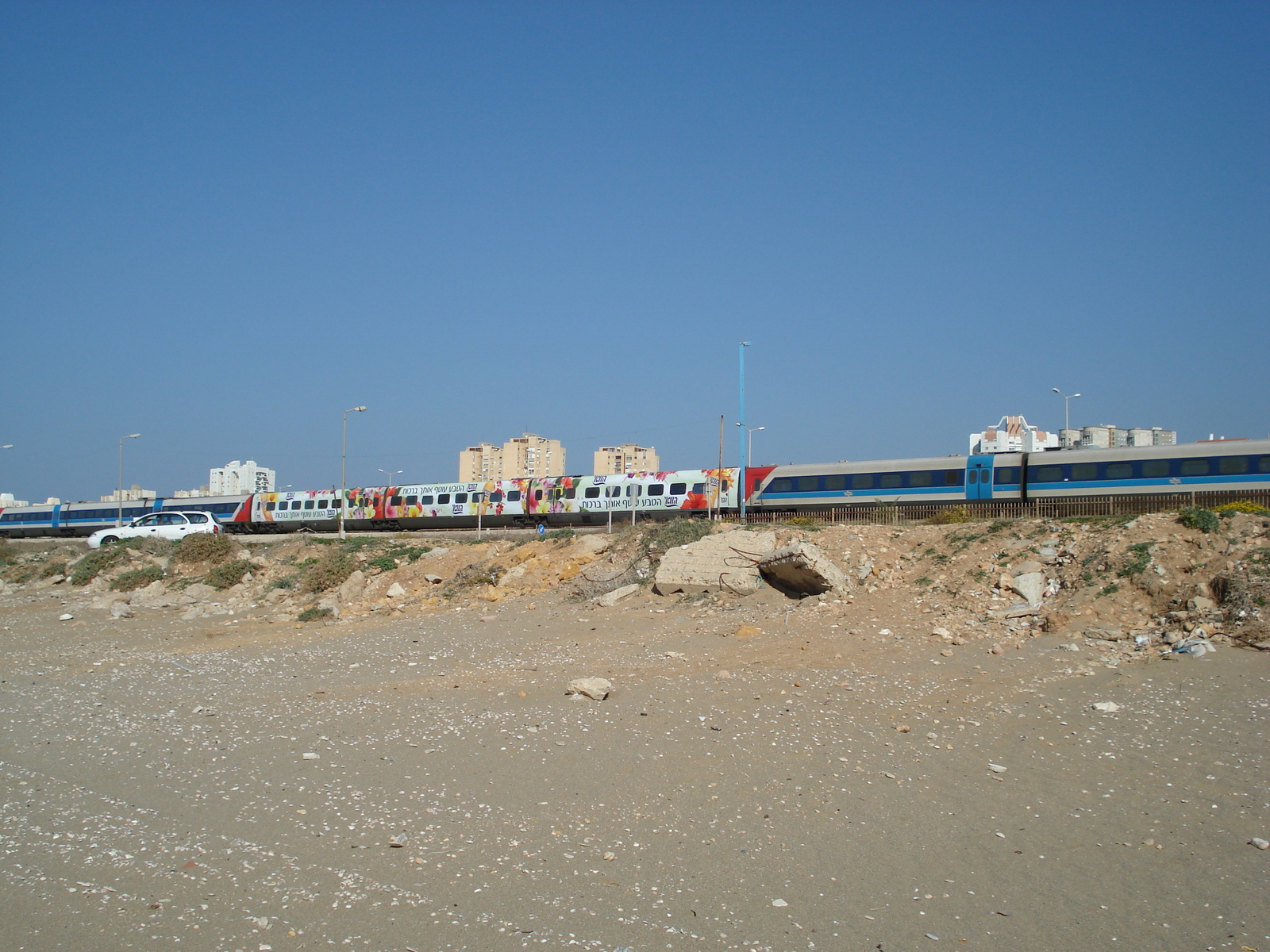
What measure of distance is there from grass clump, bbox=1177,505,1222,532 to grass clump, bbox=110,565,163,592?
21908 millimetres

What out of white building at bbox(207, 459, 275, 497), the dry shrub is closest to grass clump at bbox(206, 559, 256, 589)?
the dry shrub

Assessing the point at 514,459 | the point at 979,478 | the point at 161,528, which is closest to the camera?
the point at 979,478

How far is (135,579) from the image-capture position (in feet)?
70.5

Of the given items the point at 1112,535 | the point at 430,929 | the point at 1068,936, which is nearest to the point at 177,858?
the point at 430,929

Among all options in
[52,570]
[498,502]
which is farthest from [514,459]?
[52,570]

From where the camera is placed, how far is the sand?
4551mm

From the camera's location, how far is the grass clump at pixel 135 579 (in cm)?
2133

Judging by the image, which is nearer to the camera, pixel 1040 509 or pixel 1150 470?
pixel 1040 509

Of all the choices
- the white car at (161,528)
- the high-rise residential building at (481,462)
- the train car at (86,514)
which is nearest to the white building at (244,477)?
the high-rise residential building at (481,462)

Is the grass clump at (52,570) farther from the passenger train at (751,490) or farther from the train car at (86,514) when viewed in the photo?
the train car at (86,514)

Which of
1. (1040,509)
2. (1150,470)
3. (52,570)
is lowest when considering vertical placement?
(52,570)

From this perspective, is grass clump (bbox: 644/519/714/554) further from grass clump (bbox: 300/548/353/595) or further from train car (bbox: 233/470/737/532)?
train car (bbox: 233/470/737/532)

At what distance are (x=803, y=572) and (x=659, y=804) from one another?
7.05 meters

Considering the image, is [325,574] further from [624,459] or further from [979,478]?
[624,459]
